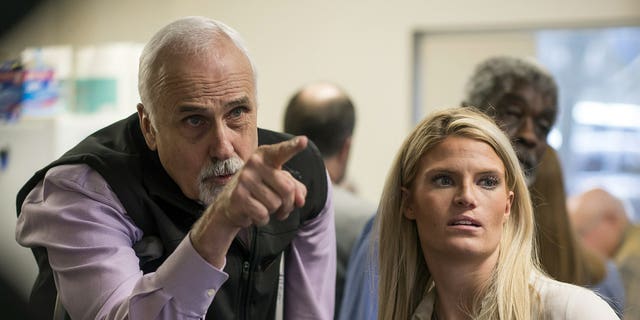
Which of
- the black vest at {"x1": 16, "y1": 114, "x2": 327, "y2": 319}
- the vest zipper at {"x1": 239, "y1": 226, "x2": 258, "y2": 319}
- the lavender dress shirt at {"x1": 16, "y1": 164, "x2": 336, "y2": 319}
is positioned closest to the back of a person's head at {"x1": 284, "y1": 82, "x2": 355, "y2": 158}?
the black vest at {"x1": 16, "y1": 114, "x2": 327, "y2": 319}

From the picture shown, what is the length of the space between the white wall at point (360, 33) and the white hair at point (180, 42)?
316 centimetres

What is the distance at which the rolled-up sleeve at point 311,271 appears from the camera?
1477 millimetres

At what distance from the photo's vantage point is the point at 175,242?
1.27 metres

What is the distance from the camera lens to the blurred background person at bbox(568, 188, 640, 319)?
2.99 m

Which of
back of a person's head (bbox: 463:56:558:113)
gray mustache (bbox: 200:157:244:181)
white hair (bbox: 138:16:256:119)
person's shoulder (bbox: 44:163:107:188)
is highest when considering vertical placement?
white hair (bbox: 138:16:256:119)

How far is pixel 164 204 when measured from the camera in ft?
4.24

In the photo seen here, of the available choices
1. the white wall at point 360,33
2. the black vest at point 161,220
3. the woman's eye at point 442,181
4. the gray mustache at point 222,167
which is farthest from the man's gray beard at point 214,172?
the white wall at point 360,33

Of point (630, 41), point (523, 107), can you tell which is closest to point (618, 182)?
point (630, 41)

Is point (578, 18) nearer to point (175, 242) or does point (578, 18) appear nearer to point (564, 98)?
point (564, 98)

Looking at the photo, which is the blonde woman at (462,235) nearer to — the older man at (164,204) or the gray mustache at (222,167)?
the older man at (164,204)

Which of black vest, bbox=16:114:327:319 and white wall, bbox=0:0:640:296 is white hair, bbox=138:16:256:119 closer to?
black vest, bbox=16:114:327:319

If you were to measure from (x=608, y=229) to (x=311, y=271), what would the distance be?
7.64 ft

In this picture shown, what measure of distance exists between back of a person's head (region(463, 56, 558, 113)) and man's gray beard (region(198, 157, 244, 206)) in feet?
3.76

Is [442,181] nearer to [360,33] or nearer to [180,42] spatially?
[180,42]
